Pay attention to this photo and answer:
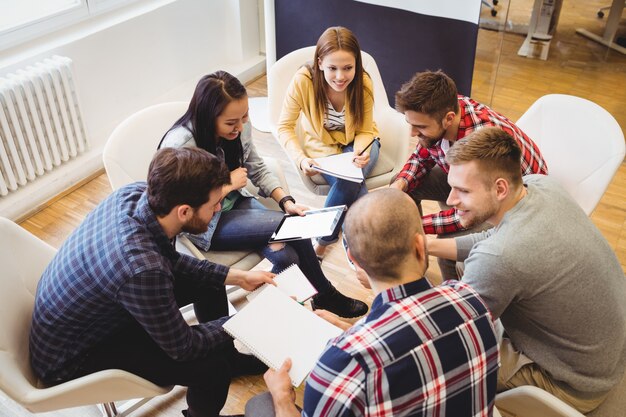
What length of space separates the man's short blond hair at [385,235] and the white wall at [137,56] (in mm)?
2583

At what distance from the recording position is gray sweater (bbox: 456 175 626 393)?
1.54 meters

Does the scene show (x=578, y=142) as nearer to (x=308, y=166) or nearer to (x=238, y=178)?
(x=308, y=166)

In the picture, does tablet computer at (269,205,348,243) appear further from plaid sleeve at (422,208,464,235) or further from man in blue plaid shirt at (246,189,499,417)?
man in blue plaid shirt at (246,189,499,417)

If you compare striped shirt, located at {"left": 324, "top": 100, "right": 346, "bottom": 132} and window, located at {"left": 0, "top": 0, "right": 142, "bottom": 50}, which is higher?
window, located at {"left": 0, "top": 0, "right": 142, "bottom": 50}

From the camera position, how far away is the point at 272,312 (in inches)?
70.9

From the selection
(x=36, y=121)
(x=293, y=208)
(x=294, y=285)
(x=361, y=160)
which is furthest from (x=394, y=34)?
(x=294, y=285)

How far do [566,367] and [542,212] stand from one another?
464 millimetres

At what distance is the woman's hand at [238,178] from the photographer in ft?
7.56

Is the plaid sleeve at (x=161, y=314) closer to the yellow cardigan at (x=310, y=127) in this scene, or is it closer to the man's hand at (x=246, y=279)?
the man's hand at (x=246, y=279)

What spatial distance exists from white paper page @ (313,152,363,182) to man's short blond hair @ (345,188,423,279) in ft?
3.97

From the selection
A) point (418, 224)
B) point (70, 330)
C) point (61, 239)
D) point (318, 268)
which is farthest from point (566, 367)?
point (61, 239)

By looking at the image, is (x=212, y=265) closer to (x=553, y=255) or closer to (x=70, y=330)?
(x=70, y=330)

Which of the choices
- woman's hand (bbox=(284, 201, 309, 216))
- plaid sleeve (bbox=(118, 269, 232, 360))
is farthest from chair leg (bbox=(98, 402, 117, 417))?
woman's hand (bbox=(284, 201, 309, 216))

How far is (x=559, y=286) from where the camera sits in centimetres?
153
